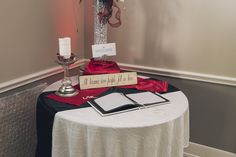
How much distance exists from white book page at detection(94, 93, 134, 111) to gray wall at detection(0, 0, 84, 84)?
0.61 m

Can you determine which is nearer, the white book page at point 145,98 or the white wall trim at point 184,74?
the white book page at point 145,98

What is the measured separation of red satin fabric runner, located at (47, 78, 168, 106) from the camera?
4.37 ft

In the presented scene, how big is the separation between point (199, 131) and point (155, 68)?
58cm

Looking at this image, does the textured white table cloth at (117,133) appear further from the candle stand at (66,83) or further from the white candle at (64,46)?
the white candle at (64,46)

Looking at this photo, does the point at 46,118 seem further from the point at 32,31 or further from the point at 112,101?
the point at 32,31

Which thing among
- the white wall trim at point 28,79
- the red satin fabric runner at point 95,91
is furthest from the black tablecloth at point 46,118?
the white wall trim at point 28,79

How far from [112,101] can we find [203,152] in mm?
1122

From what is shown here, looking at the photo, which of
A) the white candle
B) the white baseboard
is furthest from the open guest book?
the white baseboard

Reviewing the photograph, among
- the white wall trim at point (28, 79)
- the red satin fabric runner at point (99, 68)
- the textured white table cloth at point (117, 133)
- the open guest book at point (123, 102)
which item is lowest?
the textured white table cloth at point (117, 133)

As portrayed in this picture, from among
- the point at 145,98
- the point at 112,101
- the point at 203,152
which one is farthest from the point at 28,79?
the point at 203,152

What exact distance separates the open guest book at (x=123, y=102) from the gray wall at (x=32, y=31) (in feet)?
1.92

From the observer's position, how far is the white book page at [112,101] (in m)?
1.24

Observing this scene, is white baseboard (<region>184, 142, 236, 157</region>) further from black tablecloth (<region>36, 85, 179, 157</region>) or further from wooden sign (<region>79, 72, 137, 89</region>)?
black tablecloth (<region>36, 85, 179, 157</region>)

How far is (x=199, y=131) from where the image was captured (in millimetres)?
2039
